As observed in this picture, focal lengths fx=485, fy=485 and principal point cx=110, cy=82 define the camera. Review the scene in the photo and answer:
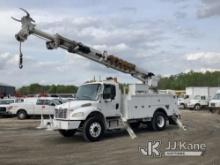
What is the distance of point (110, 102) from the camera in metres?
20.9

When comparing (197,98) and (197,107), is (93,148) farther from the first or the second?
(197,98)

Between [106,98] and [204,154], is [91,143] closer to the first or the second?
[106,98]

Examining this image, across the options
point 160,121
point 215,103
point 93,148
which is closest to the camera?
point 93,148

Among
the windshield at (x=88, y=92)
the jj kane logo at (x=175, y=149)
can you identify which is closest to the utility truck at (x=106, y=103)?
the windshield at (x=88, y=92)

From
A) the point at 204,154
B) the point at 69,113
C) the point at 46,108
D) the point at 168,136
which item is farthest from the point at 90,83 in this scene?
the point at 46,108

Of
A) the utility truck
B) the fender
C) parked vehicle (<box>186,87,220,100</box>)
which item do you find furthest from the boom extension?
parked vehicle (<box>186,87,220,100</box>)

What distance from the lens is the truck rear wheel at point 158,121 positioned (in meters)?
23.4

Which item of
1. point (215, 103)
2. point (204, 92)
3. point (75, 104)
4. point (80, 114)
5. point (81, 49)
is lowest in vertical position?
point (80, 114)

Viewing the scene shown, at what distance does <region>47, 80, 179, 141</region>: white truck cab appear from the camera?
63.2 ft

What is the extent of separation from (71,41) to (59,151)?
6.24 meters

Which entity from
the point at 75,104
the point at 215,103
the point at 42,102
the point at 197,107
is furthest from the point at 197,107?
the point at 75,104

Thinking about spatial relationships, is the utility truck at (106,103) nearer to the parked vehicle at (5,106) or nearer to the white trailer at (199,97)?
the parked vehicle at (5,106)

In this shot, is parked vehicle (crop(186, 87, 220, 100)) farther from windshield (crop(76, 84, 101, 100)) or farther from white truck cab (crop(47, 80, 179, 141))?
windshield (crop(76, 84, 101, 100))

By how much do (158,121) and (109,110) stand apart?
12.6 feet
